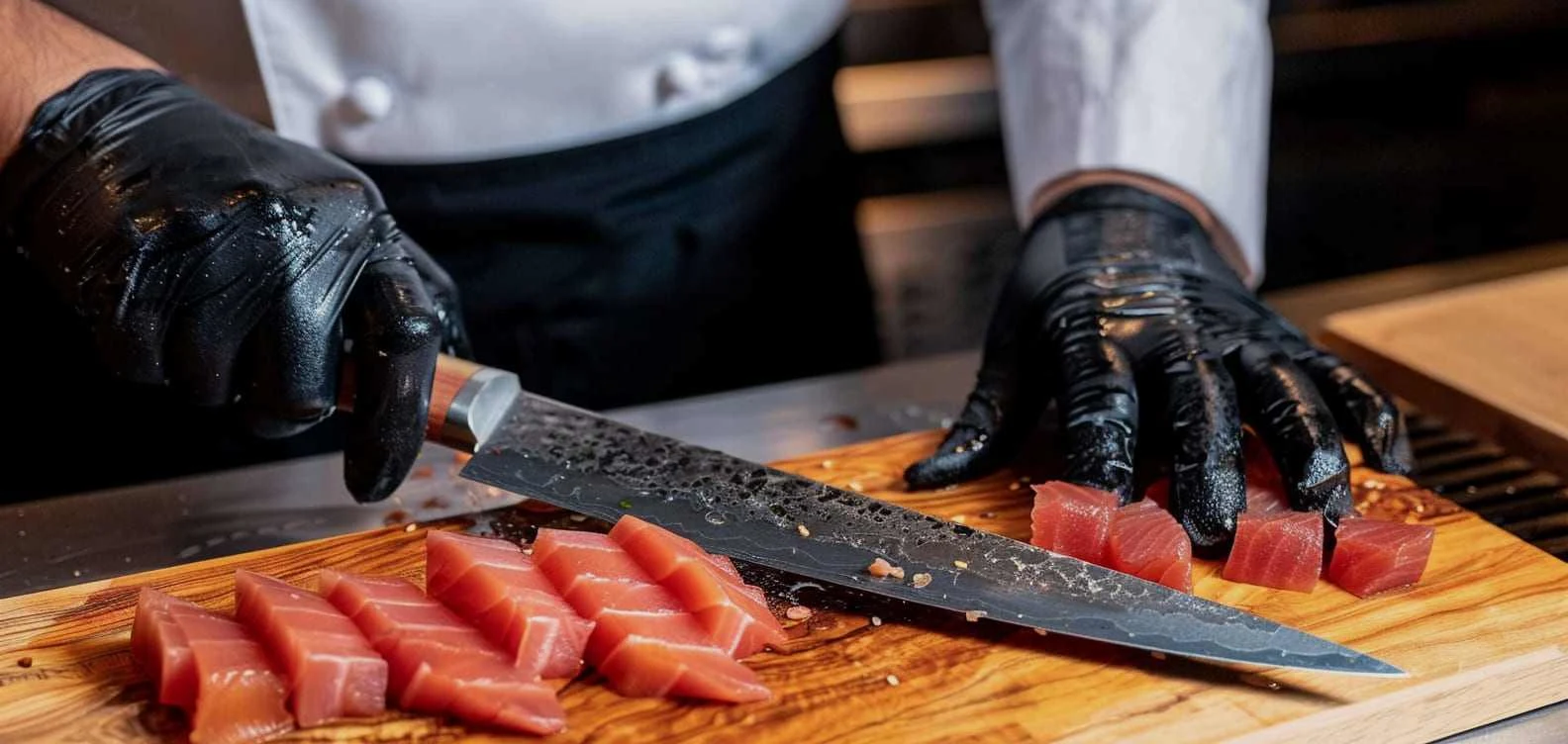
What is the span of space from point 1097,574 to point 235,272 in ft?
3.47

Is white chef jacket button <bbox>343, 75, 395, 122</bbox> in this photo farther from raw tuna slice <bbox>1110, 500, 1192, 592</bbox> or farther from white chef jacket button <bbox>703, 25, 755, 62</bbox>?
raw tuna slice <bbox>1110, 500, 1192, 592</bbox>

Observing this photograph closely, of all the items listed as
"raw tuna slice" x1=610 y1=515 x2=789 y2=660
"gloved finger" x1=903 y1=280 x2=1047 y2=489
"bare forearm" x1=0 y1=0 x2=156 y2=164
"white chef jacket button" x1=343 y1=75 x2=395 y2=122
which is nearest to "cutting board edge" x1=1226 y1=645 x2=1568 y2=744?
"raw tuna slice" x1=610 y1=515 x2=789 y2=660

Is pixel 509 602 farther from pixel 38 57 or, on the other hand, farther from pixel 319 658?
pixel 38 57

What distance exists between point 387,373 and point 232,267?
21 cm

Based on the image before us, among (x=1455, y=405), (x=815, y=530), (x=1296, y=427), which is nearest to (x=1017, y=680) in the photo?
(x=815, y=530)

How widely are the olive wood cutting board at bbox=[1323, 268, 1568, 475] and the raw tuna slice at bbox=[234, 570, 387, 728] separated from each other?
159 cm

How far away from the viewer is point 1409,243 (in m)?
4.00

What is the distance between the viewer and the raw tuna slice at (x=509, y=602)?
4.28ft

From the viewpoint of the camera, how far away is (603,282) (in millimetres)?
2240

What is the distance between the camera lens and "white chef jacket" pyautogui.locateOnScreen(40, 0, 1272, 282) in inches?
75.4

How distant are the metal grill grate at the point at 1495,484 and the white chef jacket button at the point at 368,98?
161 cm

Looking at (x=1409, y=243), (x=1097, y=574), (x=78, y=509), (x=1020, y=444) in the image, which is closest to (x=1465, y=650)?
(x=1097, y=574)

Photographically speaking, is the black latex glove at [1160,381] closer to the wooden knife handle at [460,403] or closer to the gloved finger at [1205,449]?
the gloved finger at [1205,449]

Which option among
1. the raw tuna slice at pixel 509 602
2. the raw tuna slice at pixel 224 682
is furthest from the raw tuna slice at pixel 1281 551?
the raw tuna slice at pixel 224 682
